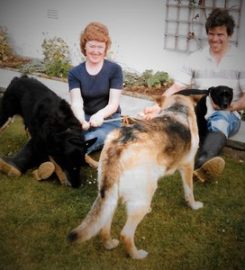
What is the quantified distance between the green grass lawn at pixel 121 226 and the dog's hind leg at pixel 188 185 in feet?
0.22

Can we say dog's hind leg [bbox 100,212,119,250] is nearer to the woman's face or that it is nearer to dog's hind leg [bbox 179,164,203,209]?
dog's hind leg [bbox 179,164,203,209]

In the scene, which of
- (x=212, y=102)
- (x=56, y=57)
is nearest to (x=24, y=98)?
(x=212, y=102)

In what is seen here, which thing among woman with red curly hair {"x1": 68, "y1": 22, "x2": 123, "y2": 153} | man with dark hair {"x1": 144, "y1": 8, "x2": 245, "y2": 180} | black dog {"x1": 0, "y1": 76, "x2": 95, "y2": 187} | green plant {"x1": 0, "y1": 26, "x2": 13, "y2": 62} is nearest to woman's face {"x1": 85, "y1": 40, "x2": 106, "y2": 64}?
woman with red curly hair {"x1": 68, "y1": 22, "x2": 123, "y2": 153}

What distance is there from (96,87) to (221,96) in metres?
1.43

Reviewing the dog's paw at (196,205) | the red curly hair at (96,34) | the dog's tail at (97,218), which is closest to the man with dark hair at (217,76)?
the dog's paw at (196,205)

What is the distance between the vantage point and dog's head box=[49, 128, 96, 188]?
3.76m

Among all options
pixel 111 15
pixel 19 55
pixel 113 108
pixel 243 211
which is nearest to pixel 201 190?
pixel 243 211

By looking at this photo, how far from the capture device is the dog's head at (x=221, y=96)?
13.9ft

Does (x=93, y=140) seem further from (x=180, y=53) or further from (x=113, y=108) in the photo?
(x=180, y=53)

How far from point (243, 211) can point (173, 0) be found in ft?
15.2

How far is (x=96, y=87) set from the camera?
4.37 m

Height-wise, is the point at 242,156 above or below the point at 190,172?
below

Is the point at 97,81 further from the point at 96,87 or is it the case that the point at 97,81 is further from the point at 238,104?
the point at 238,104

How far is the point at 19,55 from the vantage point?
30.9ft
